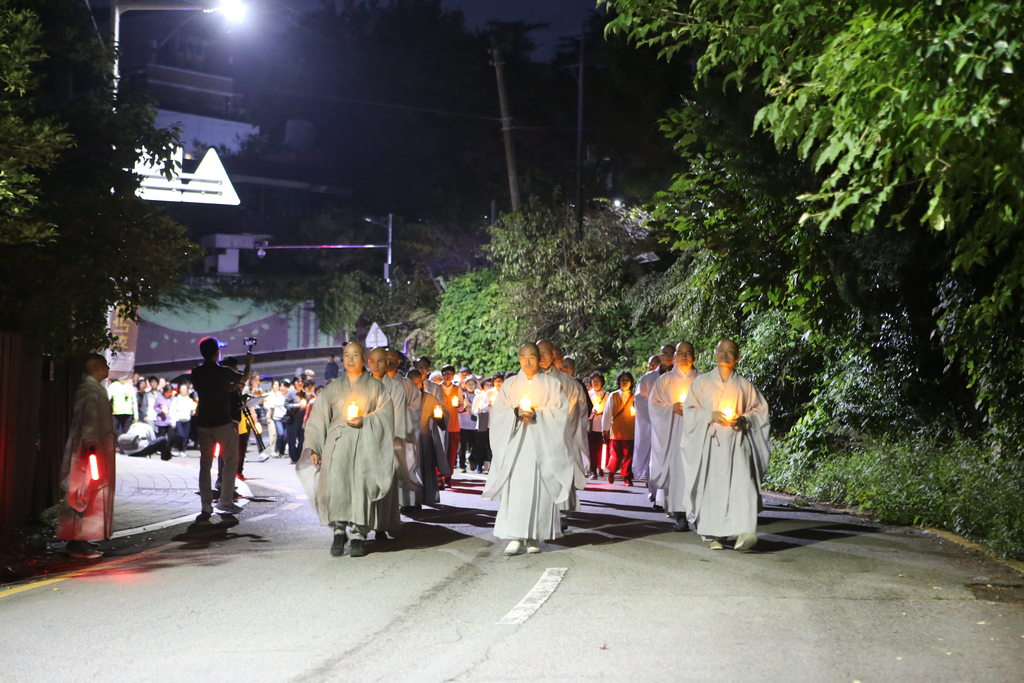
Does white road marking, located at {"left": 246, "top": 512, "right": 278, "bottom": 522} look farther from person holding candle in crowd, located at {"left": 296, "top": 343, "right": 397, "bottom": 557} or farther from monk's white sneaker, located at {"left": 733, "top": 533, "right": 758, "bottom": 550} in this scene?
monk's white sneaker, located at {"left": 733, "top": 533, "right": 758, "bottom": 550}

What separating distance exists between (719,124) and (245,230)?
132 ft

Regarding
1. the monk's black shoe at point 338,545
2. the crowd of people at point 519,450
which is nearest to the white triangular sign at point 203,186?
the crowd of people at point 519,450

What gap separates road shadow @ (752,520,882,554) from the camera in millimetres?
10399

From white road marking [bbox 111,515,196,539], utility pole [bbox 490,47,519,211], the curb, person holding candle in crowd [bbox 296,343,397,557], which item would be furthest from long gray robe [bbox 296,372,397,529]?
utility pole [bbox 490,47,519,211]

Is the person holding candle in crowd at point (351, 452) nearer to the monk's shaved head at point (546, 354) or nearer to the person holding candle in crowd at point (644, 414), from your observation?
the monk's shaved head at point (546, 354)

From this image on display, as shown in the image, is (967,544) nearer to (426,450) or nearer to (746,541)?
(746,541)

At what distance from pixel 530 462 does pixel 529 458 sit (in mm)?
40

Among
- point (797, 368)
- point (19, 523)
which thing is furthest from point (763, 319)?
point (19, 523)

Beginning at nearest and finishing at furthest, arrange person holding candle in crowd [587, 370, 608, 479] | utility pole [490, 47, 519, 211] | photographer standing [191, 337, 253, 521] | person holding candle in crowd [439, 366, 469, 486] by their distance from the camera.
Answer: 1. photographer standing [191, 337, 253, 521]
2. person holding candle in crowd [439, 366, 469, 486]
3. person holding candle in crowd [587, 370, 608, 479]
4. utility pole [490, 47, 519, 211]

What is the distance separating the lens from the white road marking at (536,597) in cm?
717

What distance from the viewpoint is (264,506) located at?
14.4 m

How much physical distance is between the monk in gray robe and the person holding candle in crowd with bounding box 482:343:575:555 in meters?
3.55

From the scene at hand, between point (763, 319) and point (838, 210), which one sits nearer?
point (838, 210)

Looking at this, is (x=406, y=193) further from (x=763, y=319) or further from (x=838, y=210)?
(x=838, y=210)
